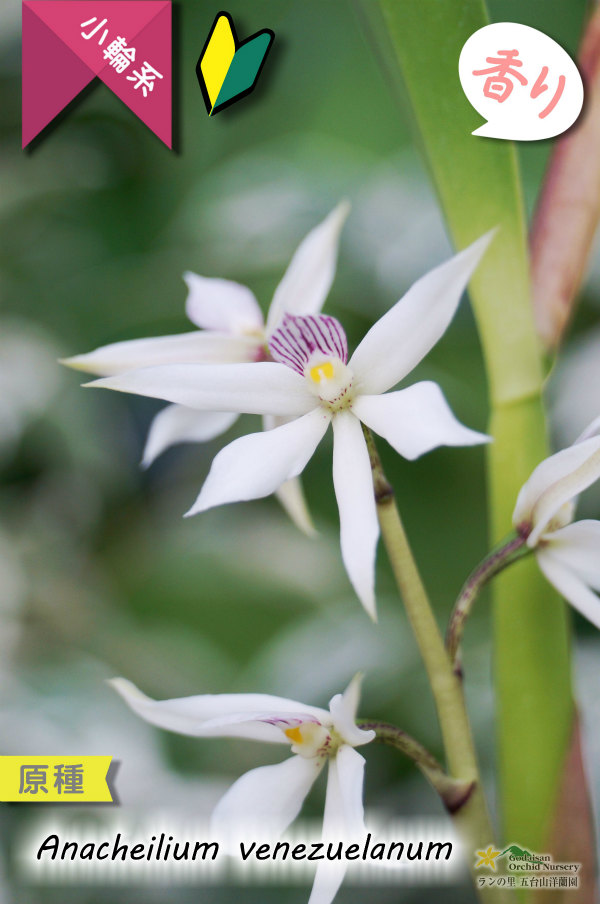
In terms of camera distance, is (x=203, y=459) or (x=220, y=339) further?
(x=203, y=459)

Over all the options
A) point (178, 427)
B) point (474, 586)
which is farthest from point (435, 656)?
point (178, 427)

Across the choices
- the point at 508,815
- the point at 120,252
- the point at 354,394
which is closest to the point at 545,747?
the point at 508,815

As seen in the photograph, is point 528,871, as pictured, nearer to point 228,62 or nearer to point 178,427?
point 178,427

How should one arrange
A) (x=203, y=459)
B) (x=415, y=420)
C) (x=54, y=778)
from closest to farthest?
(x=415, y=420)
(x=54, y=778)
(x=203, y=459)

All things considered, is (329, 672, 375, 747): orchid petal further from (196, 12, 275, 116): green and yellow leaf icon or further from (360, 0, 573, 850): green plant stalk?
(196, 12, 275, 116): green and yellow leaf icon

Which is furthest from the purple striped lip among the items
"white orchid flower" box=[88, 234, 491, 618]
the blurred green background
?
the blurred green background

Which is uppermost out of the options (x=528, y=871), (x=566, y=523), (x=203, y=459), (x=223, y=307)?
(x=203, y=459)

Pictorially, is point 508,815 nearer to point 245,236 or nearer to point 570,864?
point 570,864
